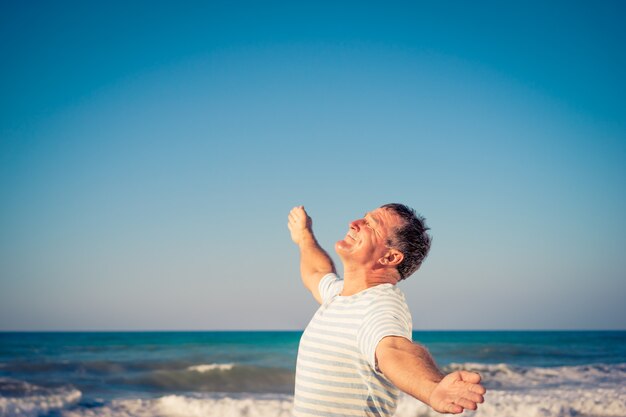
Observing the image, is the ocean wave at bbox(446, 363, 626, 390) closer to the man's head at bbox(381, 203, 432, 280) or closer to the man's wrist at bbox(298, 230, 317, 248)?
the man's wrist at bbox(298, 230, 317, 248)

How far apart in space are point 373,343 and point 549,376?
1636 centimetres

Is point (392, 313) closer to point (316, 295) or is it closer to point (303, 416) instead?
point (303, 416)

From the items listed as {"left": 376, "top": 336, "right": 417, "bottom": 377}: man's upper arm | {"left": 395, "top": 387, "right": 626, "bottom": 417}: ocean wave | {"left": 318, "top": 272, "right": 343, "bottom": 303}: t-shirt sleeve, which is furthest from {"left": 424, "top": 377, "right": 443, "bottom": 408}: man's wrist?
{"left": 395, "top": 387, "right": 626, "bottom": 417}: ocean wave

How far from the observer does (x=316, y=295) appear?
3.28 metres

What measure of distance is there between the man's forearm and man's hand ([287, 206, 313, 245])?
182 cm

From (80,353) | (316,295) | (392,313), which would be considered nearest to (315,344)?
(392,313)

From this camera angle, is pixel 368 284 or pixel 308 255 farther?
pixel 308 255

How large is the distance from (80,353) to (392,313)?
22.3m

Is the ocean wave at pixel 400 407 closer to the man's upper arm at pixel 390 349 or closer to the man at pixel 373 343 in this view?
the man at pixel 373 343

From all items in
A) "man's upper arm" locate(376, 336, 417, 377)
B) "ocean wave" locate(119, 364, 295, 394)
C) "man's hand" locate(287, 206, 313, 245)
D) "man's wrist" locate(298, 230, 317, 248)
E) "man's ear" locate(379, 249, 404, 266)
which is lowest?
"ocean wave" locate(119, 364, 295, 394)

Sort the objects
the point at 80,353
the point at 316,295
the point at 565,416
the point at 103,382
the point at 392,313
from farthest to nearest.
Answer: the point at 80,353, the point at 103,382, the point at 565,416, the point at 316,295, the point at 392,313

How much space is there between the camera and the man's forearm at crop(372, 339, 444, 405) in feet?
5.57

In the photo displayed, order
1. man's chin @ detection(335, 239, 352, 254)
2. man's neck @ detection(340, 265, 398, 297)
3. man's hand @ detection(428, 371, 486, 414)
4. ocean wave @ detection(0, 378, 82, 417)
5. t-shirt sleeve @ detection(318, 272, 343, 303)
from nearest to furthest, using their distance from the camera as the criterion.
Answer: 1. man's hand @ detection(428, 371, 486, 414)
2. man's neck @ detection(340, 265, 398, 297)
3. man's chin @ detection(335, 239, 352, 254)
4. t-shirt sleeve @ detection(318, 272, 343, 303)
5. ocean wave @ detection(0, 378, 82, 417)

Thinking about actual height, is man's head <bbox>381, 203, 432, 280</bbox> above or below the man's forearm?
above
